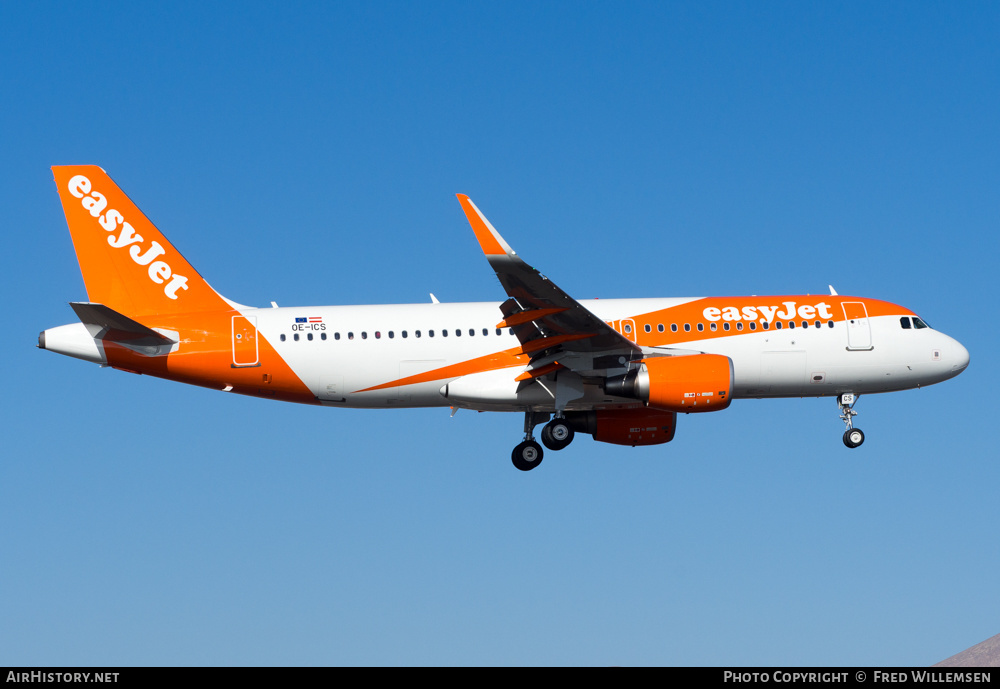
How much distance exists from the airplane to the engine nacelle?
0.15 feet

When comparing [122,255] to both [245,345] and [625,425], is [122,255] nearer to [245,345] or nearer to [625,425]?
[245,345]

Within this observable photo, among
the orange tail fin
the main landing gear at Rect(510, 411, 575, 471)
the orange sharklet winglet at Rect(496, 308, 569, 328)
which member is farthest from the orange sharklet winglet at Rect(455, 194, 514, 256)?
the orange tail fin

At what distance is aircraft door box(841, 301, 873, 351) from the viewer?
40031 millimetres

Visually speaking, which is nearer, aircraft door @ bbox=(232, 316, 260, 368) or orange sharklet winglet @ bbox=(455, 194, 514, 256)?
orange sharklet winglet @ bbox=(455, 194, 514, 256)

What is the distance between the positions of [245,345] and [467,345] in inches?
288

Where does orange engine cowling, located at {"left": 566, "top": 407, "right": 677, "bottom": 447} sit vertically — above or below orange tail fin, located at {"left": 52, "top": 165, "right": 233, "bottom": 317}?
below

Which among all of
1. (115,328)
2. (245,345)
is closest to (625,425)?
(245,345)

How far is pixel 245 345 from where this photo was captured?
38.3 m

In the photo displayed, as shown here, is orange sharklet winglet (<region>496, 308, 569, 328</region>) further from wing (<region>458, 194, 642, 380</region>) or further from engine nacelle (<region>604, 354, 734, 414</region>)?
engine nacelle (<region>604, 354, 734, 414</region>)

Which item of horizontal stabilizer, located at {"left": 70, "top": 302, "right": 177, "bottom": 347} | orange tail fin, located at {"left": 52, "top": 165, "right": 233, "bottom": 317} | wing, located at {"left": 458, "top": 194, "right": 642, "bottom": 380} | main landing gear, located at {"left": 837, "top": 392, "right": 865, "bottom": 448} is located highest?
orange tail fin, located at {"left": 52, "top": 165, "right": 233, "bottom": 317}

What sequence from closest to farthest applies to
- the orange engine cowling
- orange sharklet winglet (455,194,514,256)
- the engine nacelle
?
orange sharklet winglet (455,194,514,256)
the engine nacelle
the orange engine cowling
